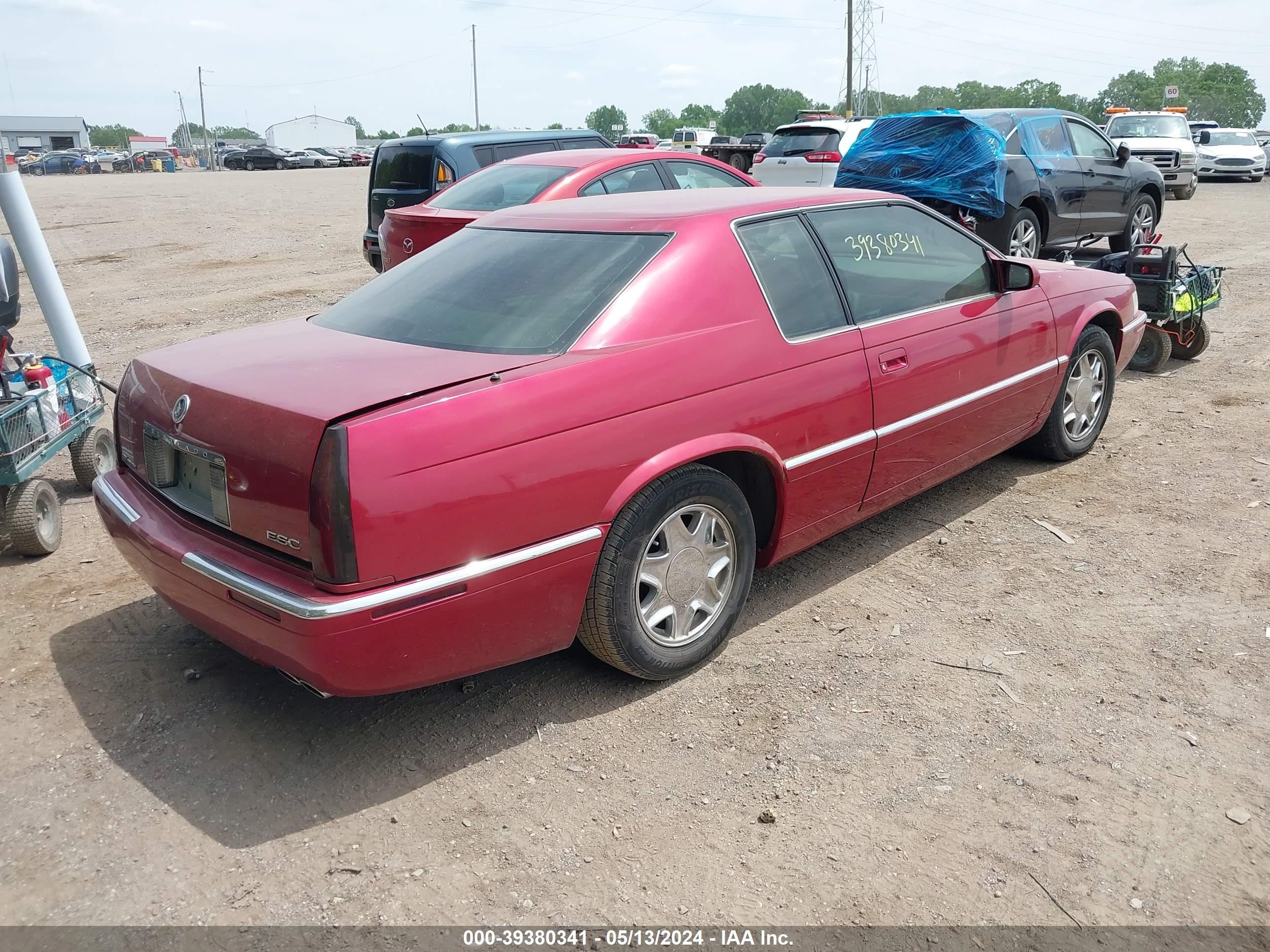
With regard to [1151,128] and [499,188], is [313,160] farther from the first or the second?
[499,188]

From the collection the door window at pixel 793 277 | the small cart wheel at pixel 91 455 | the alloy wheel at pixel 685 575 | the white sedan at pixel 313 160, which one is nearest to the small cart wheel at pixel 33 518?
the small cart wheel at pixel 91 455

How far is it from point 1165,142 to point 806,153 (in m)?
11.2

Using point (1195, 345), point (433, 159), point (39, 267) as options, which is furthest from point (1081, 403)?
point (433, 159)

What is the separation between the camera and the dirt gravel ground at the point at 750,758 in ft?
8.39

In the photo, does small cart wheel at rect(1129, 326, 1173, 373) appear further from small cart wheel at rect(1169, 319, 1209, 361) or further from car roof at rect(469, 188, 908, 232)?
car roof at rect(469, 188, 908, 232)

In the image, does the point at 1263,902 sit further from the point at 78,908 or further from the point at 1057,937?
the point at 78,908

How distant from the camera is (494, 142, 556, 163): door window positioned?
10344mm

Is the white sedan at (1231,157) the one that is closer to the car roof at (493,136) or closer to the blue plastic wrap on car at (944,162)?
the blue plastic wrap on car at (944,162)

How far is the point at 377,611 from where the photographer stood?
2678 millimetres

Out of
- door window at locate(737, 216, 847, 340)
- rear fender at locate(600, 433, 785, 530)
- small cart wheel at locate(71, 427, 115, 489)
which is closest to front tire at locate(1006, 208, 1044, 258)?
door window at locate(737, 216, 847, 340)

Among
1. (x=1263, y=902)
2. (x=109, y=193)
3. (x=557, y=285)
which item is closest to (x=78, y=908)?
(x=557, y=285)

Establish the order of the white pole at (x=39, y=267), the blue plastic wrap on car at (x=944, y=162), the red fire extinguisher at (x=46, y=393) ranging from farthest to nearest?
the blue plastic wrap on car at (x=944, y=162) < the white pole at (x=39, y=267) < the red fire extinguisher at (x=46, y=393)

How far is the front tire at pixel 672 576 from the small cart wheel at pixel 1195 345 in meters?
5.71

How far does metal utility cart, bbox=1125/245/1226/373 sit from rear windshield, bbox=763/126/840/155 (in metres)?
7.45
